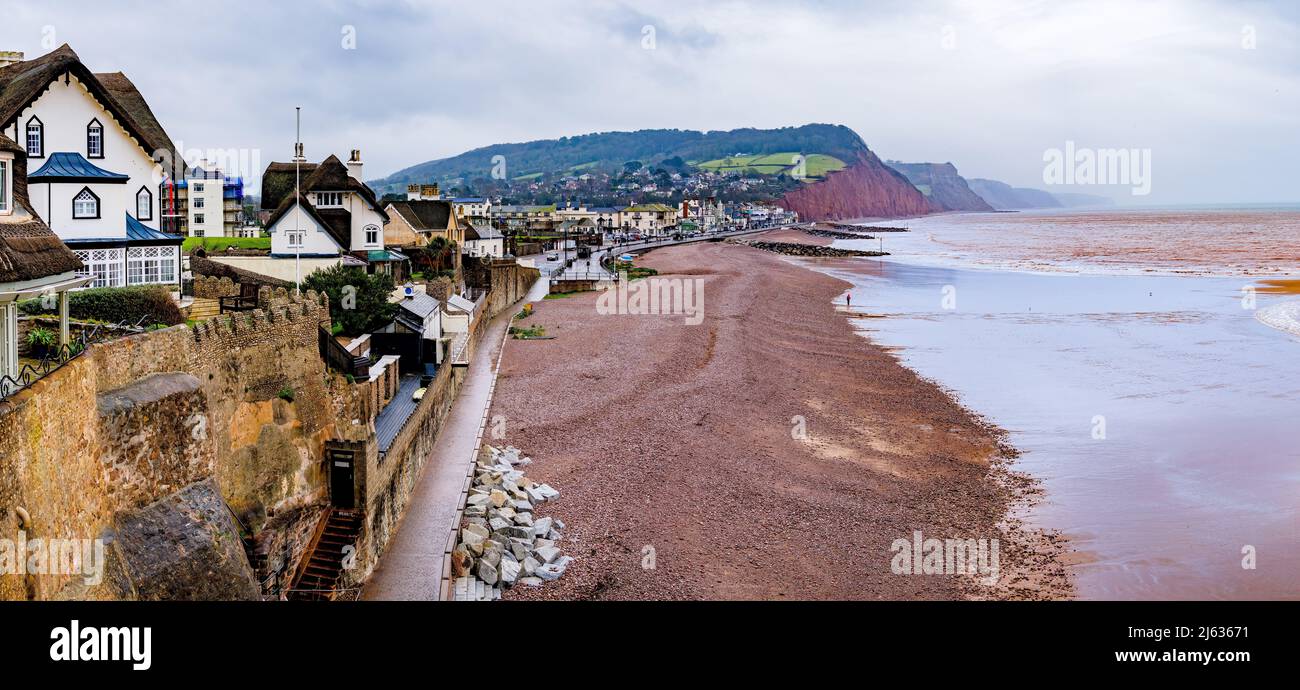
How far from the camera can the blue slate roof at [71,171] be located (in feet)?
63.3

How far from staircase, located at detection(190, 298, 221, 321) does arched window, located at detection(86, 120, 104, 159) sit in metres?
3.59

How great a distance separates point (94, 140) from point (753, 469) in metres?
15.8

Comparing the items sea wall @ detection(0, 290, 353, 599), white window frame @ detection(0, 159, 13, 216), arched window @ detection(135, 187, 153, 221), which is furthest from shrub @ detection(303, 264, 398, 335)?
white window frame @ detection(0, 159, 13, 216)

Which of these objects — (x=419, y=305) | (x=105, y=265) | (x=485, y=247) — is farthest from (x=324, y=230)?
(x=485, y=247)

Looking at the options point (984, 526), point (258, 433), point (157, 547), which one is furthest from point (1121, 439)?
point (157, 547)

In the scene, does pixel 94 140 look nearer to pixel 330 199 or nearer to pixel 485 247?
pixel 330 199

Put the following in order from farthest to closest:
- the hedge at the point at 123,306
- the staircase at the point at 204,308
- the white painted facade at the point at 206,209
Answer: the white painted facade at the point at 206,209
the staircase at the point at 204,308
the hedge at the point at 123,306

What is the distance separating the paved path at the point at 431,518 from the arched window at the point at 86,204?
846 centimetres

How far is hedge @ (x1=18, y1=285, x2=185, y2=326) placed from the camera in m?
16.8

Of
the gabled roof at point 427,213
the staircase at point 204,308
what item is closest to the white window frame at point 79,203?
the staircase at point 204,308

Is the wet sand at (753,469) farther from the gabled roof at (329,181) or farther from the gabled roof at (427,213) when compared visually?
the gabled roof at (427,213)

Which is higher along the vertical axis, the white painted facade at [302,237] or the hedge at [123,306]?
the white painted facade at [302,237]
